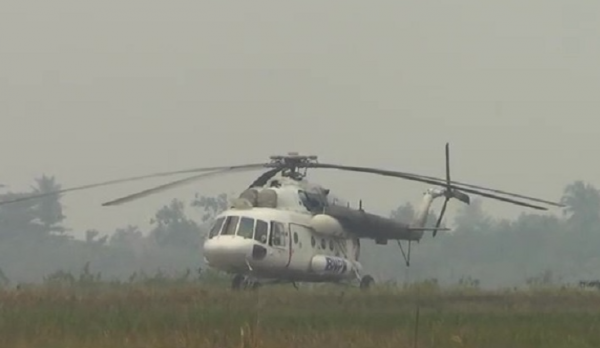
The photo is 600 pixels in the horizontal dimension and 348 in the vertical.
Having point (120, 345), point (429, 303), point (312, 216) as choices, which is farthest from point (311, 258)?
point (120, 345)

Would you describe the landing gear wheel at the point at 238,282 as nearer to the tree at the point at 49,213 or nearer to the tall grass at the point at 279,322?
the tall grass at the point at 279,322

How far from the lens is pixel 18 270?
73938 millimetres

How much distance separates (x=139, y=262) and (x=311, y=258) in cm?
4965

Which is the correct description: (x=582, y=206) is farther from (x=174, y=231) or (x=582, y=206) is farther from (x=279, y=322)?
(x=279, y=322)

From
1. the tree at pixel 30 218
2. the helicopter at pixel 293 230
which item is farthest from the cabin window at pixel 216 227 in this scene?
the tree at pixel 30 218

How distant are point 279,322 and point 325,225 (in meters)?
12.9

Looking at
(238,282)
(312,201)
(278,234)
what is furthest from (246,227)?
(312,201)

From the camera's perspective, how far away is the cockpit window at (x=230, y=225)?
995 inches

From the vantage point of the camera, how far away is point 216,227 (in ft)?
83.9

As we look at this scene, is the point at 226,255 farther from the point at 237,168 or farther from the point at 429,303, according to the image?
the point at 429,303

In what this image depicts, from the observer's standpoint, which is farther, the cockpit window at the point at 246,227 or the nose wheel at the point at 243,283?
the nose wheel at the point at 243,283

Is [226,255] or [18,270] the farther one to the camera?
[18,270]

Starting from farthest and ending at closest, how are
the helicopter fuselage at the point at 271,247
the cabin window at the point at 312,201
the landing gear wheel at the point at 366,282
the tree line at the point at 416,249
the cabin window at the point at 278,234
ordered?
the tree line at the point at 416,249 < the landing gear wheel at the point at 366,282 < the cabin window at the point at 312,201 < the cabin window at the point at 278,234 < the helicopter fuselage at the point at 271,247

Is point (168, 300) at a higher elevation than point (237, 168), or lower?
lower
